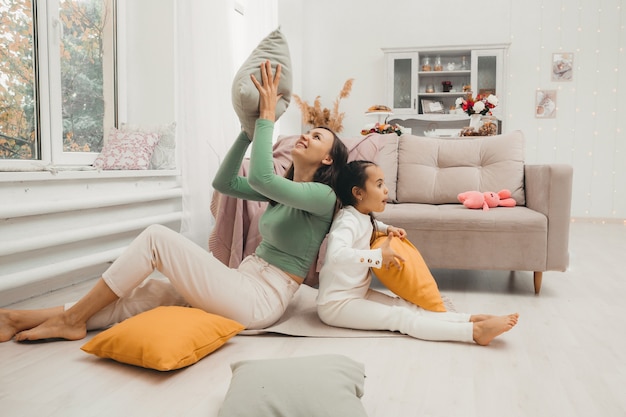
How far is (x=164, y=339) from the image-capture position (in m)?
1.65

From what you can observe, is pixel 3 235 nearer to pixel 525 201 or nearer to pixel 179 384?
pixel 179 384

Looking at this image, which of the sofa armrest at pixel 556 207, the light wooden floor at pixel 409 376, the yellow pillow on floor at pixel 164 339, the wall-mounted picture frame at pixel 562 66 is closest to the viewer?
the light wooden floor at pixel 409 376

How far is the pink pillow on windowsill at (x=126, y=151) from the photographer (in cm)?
360

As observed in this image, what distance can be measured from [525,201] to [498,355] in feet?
4.95

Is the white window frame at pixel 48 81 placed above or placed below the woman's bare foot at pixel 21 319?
above

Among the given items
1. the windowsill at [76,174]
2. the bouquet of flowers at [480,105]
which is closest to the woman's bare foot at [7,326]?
the windowsill at [76,174]

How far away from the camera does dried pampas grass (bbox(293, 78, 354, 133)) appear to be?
6496 mm

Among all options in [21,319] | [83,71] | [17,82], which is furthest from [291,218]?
[83,71]

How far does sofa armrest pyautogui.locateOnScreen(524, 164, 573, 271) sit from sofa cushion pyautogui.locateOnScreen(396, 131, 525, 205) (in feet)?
1.11

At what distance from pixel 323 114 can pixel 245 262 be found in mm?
4704

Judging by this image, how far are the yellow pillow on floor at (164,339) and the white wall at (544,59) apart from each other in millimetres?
4530

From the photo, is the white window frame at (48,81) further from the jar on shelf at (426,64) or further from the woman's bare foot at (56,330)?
the jar on shelf at (426,64)

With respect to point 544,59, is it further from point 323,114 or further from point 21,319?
point 21,319

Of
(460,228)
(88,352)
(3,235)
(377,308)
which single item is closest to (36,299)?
(3,235)
